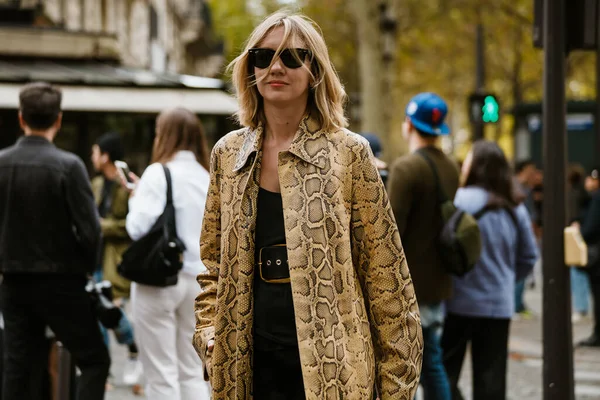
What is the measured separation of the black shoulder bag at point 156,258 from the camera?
586cm

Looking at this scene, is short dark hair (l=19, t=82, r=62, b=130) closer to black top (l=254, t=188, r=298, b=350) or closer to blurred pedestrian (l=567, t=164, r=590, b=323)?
black top (l=254, t=188, r=298, b=350)

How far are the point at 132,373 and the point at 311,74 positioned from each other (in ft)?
18.9

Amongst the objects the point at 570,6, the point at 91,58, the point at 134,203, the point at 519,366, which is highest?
the point at 91,58

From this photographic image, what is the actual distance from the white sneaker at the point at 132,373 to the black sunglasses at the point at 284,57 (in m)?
5.56

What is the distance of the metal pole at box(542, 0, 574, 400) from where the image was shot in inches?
245

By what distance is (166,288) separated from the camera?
6.01 meters

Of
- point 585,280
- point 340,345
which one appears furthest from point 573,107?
point 340,345

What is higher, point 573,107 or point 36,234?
point 573,107

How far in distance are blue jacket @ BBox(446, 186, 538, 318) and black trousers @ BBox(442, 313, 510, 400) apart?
7cm

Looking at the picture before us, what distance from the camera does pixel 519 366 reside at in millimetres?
10016

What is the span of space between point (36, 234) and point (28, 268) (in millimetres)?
178

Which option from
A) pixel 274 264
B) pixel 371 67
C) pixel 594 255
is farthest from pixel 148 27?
pixel 274 264

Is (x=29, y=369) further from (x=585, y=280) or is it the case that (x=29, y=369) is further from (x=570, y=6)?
(x=585, y=280)

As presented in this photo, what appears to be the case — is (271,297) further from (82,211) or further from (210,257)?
(82,211)
